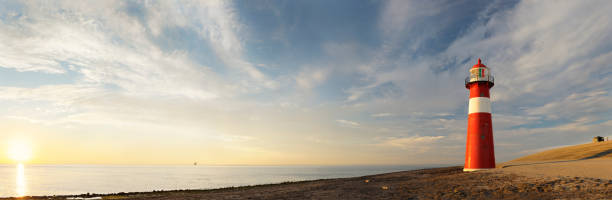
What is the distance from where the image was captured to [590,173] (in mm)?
18438

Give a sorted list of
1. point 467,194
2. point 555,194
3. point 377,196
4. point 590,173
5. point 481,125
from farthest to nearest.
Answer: point 481,125
point 590,173
point 377,196
point 467,194
point 555,194

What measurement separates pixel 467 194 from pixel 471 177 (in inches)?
225

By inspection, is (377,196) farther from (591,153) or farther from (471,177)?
(591,153)

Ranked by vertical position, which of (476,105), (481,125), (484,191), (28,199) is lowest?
(28,199)

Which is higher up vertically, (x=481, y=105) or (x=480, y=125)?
(x=481, y=105)

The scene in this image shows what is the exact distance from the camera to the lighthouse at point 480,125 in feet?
80.4

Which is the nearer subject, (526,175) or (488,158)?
(526,175)

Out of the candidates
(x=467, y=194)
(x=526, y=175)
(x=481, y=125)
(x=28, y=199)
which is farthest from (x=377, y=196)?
(x=28, y=199)

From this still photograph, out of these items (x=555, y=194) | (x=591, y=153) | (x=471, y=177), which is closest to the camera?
(x=555, y=194)

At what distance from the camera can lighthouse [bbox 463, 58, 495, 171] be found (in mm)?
24516

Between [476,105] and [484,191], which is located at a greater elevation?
[476,105]

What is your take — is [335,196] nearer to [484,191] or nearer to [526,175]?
[484,191]

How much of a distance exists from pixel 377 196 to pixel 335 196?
242 cm

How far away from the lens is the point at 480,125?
2448 cm
